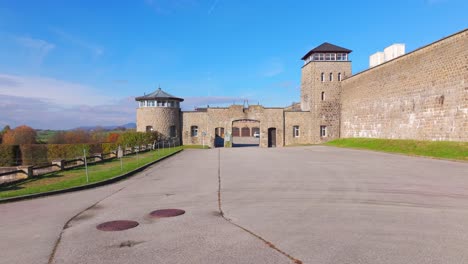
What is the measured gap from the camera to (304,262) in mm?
4305

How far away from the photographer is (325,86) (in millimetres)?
40156

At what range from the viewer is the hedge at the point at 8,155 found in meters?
30.2

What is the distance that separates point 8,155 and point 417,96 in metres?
37.2

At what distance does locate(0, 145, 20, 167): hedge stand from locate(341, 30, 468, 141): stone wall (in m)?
36.0

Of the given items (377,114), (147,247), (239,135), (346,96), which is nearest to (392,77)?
(377,114)

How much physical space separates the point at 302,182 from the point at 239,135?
70004 millimetres

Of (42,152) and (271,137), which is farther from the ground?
(271,137)

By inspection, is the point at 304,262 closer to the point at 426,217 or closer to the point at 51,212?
the point at 426,217

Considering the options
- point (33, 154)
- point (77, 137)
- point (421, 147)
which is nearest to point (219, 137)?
point (33, 154)

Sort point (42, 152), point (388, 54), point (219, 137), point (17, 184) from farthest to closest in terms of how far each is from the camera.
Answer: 1. point (219, 137)
2. point (388, 54)
3. point (42, 152)
4. point (17, 184)

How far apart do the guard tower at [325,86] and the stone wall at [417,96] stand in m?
2.48

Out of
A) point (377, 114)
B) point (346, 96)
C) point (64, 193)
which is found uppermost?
point (346, 96)

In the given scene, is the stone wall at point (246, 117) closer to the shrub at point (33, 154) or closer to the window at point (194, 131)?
the window at point (194, 131)

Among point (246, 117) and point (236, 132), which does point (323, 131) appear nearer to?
point (246, 117)
